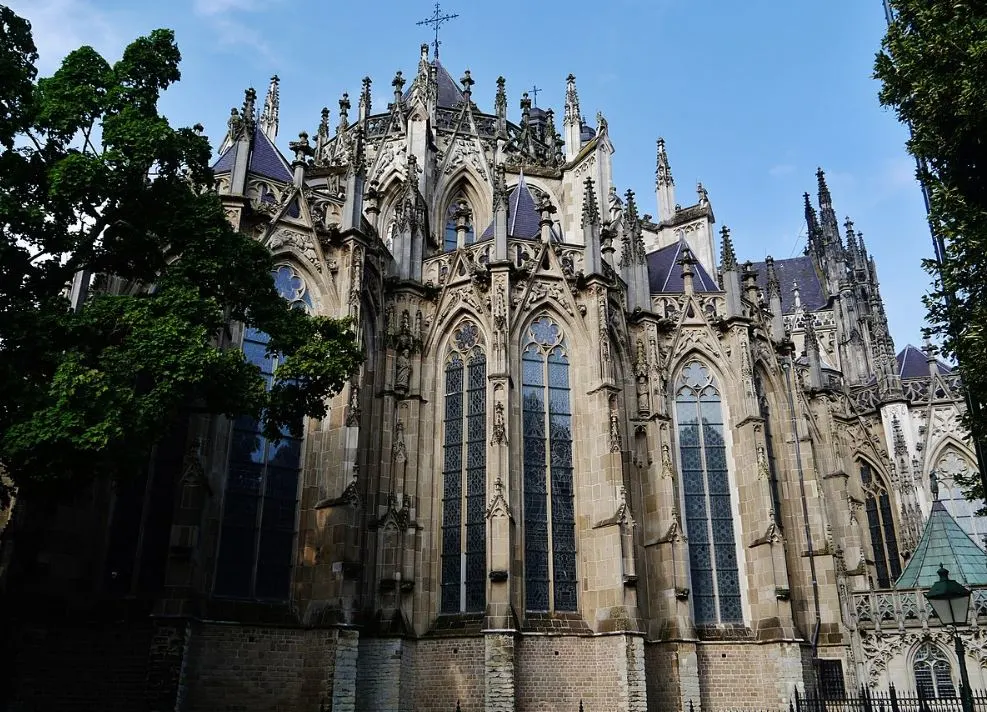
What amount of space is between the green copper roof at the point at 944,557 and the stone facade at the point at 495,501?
195 cm

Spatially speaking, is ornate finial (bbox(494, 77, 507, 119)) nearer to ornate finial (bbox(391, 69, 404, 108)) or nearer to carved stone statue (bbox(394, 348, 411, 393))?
ornate finial (bbox(391, 69, 404, 108))

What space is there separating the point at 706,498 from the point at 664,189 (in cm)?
1566

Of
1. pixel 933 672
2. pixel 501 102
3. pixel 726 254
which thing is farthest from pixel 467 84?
pixel 933 672

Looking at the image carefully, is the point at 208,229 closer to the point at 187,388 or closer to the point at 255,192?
the point at 187,388

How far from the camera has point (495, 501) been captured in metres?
19.4

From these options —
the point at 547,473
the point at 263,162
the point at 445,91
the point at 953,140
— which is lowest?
the point at 547,473

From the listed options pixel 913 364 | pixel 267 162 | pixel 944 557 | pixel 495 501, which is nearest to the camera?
pixel 495 501

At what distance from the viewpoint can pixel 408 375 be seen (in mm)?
21766

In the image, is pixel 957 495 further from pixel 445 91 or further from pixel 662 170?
pixel 445 91

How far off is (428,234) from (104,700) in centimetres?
1653

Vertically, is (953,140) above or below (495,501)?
above

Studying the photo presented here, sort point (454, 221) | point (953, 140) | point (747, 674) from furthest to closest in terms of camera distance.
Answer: point (454, 221)
point (747, 674)
point (953, 140)

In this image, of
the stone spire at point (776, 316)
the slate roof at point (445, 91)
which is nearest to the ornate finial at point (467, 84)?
the slate roof at point (445, 91)

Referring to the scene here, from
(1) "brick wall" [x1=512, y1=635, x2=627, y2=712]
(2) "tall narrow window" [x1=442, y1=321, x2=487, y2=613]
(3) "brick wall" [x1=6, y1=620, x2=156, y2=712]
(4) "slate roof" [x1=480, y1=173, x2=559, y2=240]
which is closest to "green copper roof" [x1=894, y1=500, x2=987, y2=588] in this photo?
(1) "brick wall" [x1=512, y1=635, x2=627, y2=712]
